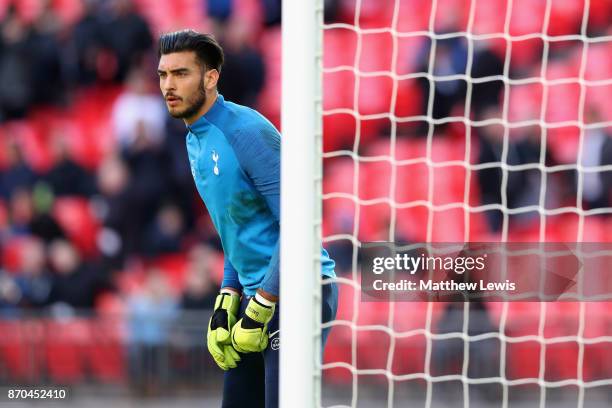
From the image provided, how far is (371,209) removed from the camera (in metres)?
7.36

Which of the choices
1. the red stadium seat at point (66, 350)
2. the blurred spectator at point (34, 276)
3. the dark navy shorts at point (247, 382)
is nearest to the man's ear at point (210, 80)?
the dark navy shorts at point (247, 382)

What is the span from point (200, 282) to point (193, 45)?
14.4 ft

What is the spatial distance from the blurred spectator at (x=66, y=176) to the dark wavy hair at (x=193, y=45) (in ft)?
16.1

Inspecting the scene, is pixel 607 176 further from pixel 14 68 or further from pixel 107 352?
pixel 14 68

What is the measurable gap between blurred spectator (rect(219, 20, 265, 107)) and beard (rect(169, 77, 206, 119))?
15.2ft

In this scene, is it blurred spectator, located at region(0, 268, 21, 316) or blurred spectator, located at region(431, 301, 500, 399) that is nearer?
blurred spectator, located at region(431, 301, 500, 399)

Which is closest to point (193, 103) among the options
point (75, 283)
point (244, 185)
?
point (244, 185)

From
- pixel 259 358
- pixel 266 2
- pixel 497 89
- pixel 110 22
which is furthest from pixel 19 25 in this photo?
pixel 259 358

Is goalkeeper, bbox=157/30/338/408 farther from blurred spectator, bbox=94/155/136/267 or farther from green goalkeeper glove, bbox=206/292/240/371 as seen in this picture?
blurred spectator, bbox=94/155/136/267

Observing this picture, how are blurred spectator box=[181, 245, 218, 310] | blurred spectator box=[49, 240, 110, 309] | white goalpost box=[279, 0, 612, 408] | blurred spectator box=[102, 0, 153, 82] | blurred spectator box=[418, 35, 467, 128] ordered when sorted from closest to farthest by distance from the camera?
1. white goalpost box=[279, 0, 612, 408]
2. blurred spectator box=[418, 35, 467, 128]
3. blurred spectator box=[181, 245, 218, 310]
4. blurred spectator box=[49, 240, 110, 309]
5. blurred spectator box=[102, 0, 153, 82]

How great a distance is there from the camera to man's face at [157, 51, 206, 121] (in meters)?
3.75

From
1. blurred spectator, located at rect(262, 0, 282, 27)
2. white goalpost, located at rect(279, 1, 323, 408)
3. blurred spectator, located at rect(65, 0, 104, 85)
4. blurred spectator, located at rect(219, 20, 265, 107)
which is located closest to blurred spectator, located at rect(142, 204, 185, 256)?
blurred spectator, located at rect(219, 20, 265, 107)

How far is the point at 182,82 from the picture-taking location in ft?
12.3

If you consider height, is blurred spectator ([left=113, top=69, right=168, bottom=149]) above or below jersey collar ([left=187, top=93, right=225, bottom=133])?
above
